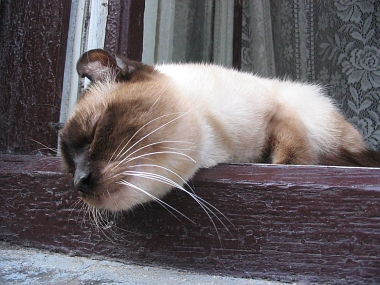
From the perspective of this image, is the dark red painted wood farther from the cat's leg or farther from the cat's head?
the cat's leg

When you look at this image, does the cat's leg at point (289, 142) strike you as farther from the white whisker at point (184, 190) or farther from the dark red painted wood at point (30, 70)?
the dark red painted wood at point (30, 70)

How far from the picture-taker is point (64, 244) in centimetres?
137

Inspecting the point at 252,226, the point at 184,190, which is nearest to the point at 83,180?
the point at 184,190

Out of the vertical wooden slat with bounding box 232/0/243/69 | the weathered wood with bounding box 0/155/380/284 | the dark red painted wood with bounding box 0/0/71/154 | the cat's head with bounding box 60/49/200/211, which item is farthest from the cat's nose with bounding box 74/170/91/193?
the vertical wooden slat with bounding box 232/0/243/69

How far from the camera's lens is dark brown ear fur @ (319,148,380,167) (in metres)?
1.59

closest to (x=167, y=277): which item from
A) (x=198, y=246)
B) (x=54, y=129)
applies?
(x=198, y=246)

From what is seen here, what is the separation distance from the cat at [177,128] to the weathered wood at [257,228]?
0.34 feet

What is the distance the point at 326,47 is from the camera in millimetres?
3252

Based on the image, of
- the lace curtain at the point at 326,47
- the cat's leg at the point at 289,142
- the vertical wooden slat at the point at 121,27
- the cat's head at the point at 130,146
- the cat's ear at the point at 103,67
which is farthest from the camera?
the lace curtain at the point at 326,47

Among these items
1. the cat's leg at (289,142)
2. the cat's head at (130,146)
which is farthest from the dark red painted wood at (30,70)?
the cat's leg at (289,142)

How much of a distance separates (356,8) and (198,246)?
8.87ft

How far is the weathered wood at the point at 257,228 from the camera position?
1021mm

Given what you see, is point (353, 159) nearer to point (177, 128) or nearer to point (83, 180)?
point (177, 128)

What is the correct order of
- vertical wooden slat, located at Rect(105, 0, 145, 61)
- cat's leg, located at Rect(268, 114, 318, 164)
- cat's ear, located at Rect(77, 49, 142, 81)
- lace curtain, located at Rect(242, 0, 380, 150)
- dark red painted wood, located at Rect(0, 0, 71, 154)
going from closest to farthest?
1. cat's ear, located at Rect(77, 49, 142, 81)
2. cat's leg, located at Rect(268, 114, 318, 164)
3. dark red painted wood, located at Rect(0, 0, 71, 154)
4. vertical wooden slat, located at Rect(105, 0, 145, 61)
5. lace curtain, located at Rect(242, 0, 380, 150)
